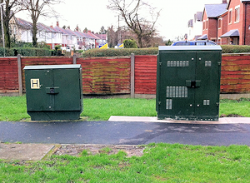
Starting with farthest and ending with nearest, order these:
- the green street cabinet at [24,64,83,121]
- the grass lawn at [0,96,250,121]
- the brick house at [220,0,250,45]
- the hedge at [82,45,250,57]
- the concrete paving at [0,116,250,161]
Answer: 1. the brick house at [220,0,250,45]
2. the hedge at [82,45,250,57]
3. the grass lawn at [0,96,250,121]
4. the green street cabinet at [24,64,83,121]
5. the concrete paving at [0,116,250,161]

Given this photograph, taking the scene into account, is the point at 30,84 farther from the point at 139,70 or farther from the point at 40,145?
the point at 139,70

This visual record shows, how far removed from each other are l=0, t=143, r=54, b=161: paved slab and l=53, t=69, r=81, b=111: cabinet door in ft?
7.18

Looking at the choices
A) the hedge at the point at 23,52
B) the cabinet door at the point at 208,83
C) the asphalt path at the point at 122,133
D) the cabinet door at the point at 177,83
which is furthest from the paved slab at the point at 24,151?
the hedge at the point at 23,52

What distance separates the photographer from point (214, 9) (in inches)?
1880

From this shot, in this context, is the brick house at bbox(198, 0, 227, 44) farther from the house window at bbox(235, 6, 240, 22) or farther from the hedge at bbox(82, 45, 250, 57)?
the hedge at bbox(82, 45, 250, 57)

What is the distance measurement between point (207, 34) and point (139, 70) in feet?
125

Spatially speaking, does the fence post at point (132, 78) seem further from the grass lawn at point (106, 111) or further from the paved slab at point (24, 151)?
the paved slab at point (24, 151)

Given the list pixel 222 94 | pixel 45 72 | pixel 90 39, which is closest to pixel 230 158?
pixel 45 72

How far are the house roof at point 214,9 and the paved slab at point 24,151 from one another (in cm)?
4541

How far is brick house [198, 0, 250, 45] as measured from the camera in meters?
30.9

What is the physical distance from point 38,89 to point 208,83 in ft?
15.3

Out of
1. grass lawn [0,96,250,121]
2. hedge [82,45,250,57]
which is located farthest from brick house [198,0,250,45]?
grass lawn [0,96,250,121]

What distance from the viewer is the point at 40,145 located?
5625mm

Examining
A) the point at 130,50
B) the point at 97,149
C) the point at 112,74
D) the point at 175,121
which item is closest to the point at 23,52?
the point at 130,50
